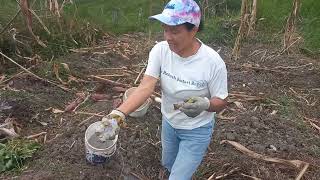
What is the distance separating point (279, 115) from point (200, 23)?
227 cm

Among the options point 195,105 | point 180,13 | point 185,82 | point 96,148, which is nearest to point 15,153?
point 96,148

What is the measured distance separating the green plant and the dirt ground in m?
0.07

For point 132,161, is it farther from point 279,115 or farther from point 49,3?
point 49,3

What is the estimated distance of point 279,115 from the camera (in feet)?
15.9

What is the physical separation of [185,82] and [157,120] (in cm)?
167

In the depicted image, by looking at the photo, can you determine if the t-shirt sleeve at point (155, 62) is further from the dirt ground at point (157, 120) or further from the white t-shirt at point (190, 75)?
the dirt ground at point (157, 120)

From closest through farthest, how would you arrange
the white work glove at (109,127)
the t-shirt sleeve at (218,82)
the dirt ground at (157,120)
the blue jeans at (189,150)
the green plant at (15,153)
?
the white work glove at (109,127), the t-shirt sleeve at (218,82), the blue jeans at (189,150), the green plant at (15,153), the dirt ground at (157,120)

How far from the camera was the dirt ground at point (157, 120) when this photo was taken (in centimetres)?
384

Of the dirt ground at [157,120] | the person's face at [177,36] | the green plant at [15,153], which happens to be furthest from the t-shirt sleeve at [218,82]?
the green plant at [15,153]

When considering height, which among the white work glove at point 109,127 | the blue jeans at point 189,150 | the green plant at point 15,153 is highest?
the white work glove at point 109,127

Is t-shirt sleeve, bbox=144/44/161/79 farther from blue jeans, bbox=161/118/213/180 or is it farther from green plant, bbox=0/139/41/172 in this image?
green plant, bbox=0/139/41/172

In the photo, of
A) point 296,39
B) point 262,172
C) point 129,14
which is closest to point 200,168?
point 262,172

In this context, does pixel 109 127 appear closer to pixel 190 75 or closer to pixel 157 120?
pixel 190 75

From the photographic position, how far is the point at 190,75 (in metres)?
2.88
